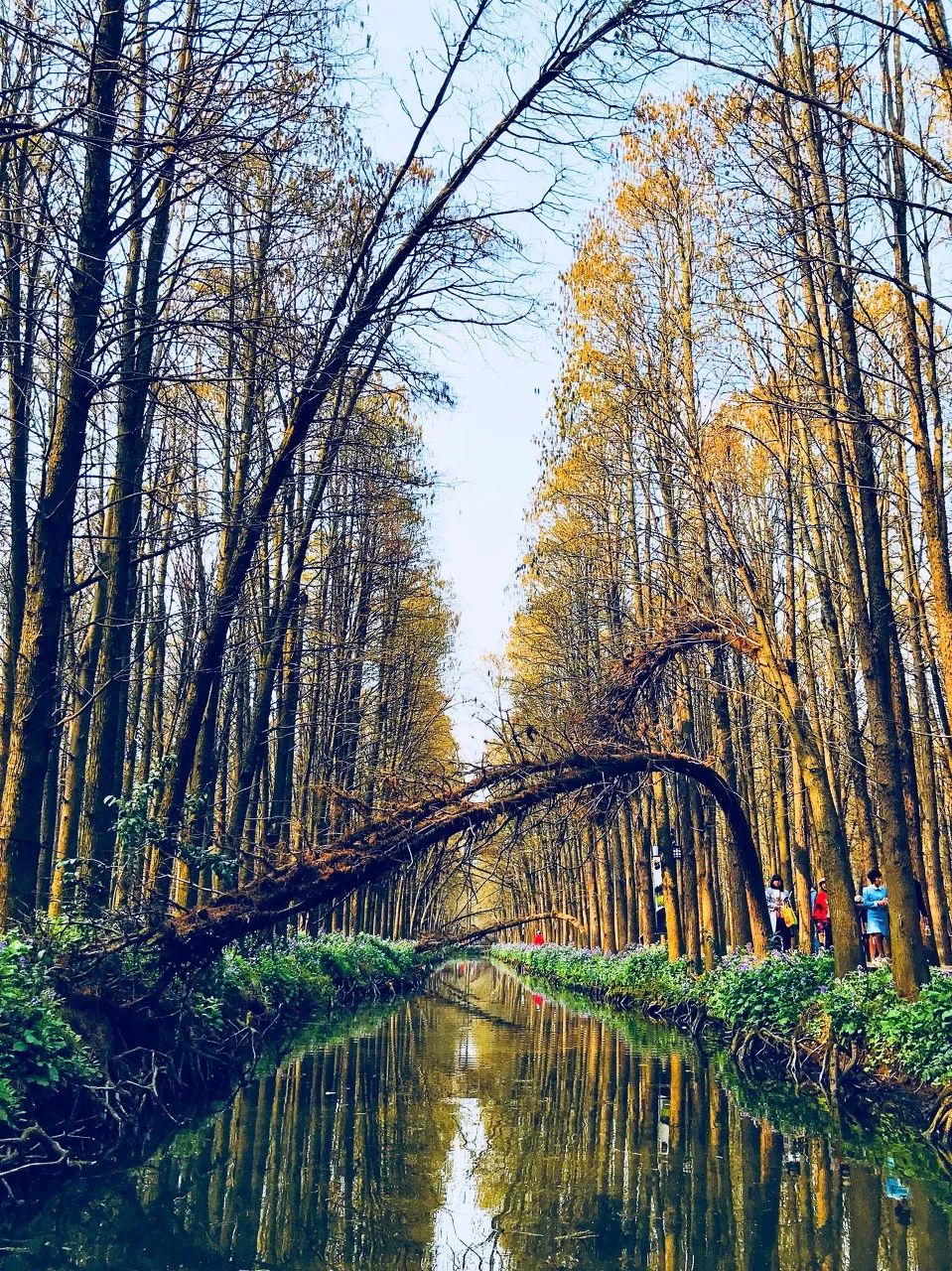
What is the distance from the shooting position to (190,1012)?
35.7 feet

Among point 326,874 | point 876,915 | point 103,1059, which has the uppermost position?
point 326,874

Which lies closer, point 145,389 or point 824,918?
point 145,389

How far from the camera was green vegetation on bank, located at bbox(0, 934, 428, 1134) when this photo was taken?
7223 mm

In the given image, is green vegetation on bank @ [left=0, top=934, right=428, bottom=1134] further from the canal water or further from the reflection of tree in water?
the reflection of tree in water

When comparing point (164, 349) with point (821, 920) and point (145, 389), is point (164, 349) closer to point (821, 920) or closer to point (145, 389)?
point (145, 389)

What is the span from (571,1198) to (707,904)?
14070mm

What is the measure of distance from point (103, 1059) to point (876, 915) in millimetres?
12983

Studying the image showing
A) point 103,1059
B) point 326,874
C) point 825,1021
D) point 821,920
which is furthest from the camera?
point 821,920

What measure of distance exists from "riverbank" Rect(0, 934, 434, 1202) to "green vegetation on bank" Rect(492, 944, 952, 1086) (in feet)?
19.9

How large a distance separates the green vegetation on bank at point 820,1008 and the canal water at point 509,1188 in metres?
0.82

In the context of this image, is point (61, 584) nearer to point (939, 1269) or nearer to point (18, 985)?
point (18, 985)

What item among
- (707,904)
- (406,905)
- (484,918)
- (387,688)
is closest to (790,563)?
(707,904)

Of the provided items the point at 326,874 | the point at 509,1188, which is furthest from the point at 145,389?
the point at 509,1188

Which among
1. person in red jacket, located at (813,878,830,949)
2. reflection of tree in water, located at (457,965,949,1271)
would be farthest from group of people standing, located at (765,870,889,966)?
reflection of tree in water, located at (457,965,949,1271)
